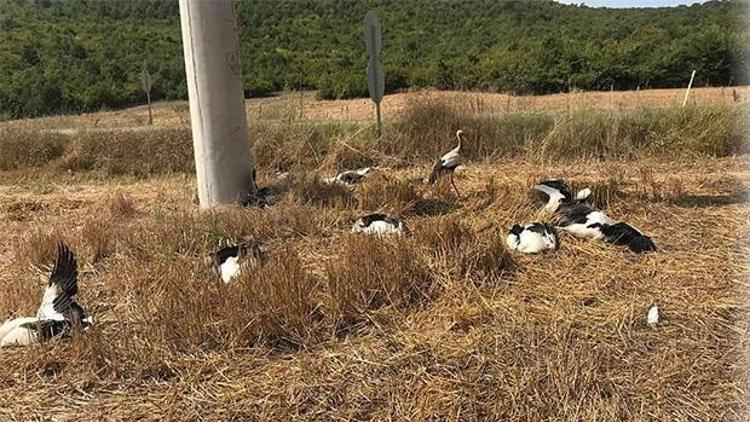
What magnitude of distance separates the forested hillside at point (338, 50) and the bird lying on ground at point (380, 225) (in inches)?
526

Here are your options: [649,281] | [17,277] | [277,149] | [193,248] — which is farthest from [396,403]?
[277,149]

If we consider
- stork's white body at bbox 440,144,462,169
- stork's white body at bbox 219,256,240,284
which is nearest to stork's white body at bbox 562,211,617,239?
stork's white body at bbox 440,144,462,169

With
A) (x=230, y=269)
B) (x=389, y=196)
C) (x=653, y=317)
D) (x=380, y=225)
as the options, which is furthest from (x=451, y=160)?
(x=653, y=317)

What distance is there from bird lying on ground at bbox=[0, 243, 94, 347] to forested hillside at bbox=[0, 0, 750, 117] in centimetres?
1521

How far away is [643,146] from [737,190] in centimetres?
278

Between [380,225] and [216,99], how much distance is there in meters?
2.23

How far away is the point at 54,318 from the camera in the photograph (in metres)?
3.84

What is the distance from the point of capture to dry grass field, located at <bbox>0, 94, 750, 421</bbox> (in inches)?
125

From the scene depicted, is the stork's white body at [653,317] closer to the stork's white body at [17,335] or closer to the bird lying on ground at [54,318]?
the bird lying on ground at [54,318]

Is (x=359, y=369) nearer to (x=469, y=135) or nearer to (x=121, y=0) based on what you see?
(x=469, y=135)

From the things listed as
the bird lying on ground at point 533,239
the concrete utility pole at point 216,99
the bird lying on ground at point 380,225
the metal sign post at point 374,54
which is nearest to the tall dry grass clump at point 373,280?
the bird lying on ground at point 380,225

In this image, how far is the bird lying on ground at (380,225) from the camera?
5157 mm

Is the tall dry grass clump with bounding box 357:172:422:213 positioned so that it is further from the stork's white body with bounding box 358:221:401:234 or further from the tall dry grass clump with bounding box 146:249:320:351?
the tall dry grass clump with bounding box 146:249:320:351

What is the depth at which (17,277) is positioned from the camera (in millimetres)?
4805
